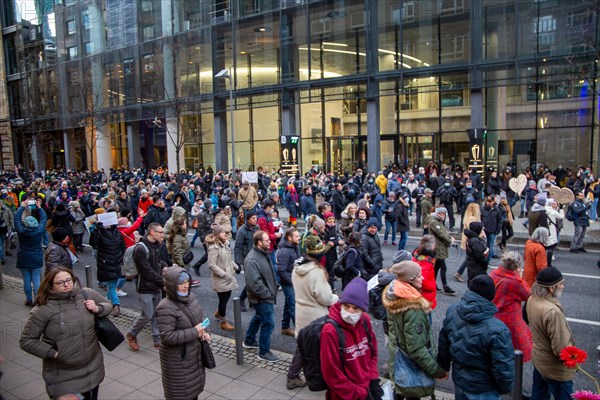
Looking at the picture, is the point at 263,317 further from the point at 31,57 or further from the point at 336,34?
the point at 31,57

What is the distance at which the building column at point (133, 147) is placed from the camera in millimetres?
42719

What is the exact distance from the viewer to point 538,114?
1003 inches

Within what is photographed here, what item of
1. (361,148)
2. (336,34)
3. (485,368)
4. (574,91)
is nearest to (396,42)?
(336,34)

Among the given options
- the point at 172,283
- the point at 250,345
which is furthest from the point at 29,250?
the point at 172,283

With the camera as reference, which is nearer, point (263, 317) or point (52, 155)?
point (263, 317)

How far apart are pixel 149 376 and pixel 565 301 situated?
7.41 metres

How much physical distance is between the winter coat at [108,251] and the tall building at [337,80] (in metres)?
15.6

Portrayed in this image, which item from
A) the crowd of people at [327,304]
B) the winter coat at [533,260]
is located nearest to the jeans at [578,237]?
the crowd of people at [327,304]

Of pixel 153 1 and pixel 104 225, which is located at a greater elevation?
pixel 153 1

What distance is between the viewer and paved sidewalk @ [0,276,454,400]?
5.95 metres

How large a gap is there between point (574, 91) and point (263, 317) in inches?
937

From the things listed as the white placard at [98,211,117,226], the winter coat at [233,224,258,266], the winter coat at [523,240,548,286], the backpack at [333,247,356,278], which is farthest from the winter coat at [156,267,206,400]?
the winter coat at [523,240,548,286]

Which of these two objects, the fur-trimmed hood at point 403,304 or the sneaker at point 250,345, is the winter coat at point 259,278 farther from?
the fur-trimmed hood at point 403,304

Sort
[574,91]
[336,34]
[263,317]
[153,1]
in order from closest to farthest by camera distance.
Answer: [263,317] → [574,91] → [336,34] → [153,1]
